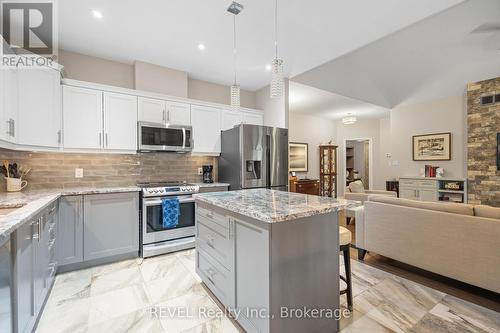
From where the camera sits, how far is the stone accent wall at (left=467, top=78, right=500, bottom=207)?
A: 4.52 m

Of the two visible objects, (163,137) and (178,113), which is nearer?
(163,137)

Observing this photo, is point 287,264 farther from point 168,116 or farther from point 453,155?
point 453,155

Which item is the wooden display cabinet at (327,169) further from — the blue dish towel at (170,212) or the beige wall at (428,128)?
the blue dish towel at (170,212)

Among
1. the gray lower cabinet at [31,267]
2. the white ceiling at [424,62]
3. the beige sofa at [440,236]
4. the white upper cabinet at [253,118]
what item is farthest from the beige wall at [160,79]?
the beige sofa at [440,236]

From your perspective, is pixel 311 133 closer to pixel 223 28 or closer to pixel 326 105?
pixel 326 105

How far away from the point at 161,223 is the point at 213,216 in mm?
1474

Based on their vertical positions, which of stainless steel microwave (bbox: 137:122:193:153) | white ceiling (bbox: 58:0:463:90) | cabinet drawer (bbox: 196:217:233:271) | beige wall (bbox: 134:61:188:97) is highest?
white ceiling (bbox: 58:0:463:90)

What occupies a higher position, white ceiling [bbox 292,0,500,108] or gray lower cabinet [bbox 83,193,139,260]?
white ceiling [bbox 292,0,500,108]

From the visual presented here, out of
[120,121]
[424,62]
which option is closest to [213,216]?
[120,121]

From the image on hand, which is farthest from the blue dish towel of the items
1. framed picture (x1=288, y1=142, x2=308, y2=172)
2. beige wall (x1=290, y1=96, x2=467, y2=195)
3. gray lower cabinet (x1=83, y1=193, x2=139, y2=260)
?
beige wall (x1=290, y1=96, x2=467, y2=195)

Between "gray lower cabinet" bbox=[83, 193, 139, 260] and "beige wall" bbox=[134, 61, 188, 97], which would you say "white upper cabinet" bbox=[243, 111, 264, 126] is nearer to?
"beige wall" bbox=[134, 61, 188, 97]

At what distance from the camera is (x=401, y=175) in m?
6.12

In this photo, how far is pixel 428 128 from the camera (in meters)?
5.68

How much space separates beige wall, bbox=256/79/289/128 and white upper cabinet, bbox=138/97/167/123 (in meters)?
1.91
